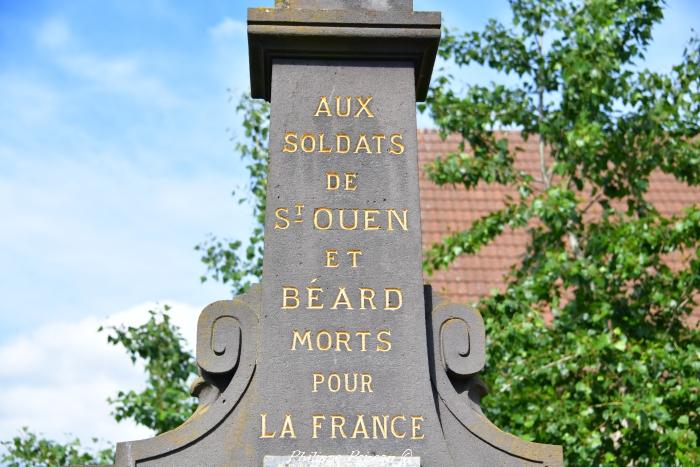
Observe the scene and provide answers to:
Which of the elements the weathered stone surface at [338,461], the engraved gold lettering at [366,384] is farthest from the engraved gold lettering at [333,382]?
the weathered stone surface at [338,461]

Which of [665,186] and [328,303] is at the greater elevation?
[665,186]

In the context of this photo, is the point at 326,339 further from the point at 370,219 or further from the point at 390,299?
the point at 370,219

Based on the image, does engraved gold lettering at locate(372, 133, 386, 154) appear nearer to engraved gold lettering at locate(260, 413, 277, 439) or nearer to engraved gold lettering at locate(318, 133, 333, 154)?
engraved gold lettering at locate(318, 133, 333, 154)

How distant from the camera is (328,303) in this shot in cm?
625

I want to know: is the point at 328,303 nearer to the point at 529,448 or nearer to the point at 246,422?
the point at 246,422

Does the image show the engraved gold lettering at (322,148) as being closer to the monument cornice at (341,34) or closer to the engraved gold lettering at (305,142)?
the engraved gold lettering at (305,142)

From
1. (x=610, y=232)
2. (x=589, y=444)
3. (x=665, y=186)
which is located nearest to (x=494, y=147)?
(x=610, y=232)

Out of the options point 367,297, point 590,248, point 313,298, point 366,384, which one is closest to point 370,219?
point 367,297

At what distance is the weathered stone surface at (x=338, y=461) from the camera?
5.85 meters

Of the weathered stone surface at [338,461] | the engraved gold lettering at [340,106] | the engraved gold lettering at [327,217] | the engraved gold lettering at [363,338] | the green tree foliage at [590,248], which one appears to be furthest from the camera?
the green tree foliage at [590,248]

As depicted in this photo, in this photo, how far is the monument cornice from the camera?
6.72 metres

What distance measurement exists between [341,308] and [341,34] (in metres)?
1.67

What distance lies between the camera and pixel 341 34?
671 cm

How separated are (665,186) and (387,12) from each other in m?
13.8
